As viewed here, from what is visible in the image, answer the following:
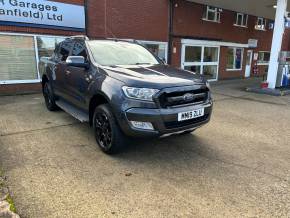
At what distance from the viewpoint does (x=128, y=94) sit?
3.56m

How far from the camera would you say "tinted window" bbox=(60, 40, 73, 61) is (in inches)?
218

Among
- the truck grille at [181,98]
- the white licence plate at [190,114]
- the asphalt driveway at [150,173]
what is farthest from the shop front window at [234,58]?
the white licence plate at [190,114]

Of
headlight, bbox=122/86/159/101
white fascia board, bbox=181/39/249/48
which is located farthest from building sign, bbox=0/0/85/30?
headlight, bbox=122/86/159/101

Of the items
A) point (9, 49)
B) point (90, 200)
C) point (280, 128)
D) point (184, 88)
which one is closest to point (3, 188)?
point (90, 200)

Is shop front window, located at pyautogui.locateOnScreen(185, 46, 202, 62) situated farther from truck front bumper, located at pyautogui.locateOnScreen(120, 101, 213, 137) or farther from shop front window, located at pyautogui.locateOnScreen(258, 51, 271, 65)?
truck front bumper, located at pyautogui.locateOnScreen(120, 101, 213, 137)

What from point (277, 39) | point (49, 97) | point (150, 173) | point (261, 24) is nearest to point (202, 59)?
point (277, 39)

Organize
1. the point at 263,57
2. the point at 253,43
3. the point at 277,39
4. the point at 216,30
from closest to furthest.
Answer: the point at 277,39 < the point at 216,30 < the point at 253,43 < the point at 263,57

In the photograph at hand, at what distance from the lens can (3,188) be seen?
3.05 meters

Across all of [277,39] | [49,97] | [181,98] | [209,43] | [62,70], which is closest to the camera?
[181,98]

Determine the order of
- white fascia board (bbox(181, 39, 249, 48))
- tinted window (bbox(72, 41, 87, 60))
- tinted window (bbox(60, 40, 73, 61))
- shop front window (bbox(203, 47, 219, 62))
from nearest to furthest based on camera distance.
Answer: tinted window (bbox(72, 41, 87, 60)), tinted window (bbox(60, 40, 73, 61)), white fascia board (bbox(181, 39, 249, 48)), shop front window (bbox(203, 47, 219, 62))

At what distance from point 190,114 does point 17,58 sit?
798 cm

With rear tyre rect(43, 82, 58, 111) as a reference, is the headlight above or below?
above

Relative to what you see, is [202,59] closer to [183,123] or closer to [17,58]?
[17,58]

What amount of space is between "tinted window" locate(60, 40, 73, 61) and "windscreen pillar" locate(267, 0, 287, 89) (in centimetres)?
916
